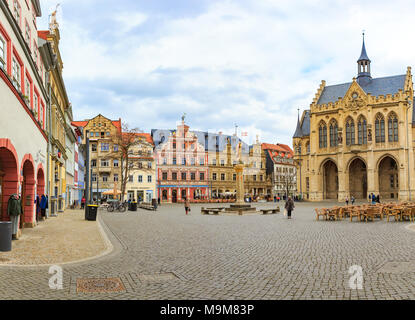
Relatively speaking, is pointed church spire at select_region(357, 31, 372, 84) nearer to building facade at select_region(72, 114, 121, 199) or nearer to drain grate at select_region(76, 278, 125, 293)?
building facade at select_region(72, 114, 121, 199)

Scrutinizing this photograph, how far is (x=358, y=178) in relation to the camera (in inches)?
2694

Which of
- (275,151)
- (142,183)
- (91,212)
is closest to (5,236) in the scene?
(91,212)

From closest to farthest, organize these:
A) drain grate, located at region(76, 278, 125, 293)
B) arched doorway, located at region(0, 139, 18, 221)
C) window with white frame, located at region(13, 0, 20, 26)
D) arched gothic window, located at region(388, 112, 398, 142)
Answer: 1. drain grate, located at region(76, 278, 125, 293)
2. arched doorway, located at region(0, 139, 18, 221)
3. window with white frame, located at region(13, 0, 20, 26)
4. arched gothic window, located at region(388, 112, 398, 142)

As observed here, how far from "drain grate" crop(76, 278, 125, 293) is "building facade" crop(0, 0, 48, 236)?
22.1 feet

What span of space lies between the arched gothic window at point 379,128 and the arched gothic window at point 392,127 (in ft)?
2.88

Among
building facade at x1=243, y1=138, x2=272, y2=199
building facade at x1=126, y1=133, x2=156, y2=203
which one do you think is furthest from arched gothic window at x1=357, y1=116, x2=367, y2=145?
building facade at x1=126, y1=133, x2=156, y2=203

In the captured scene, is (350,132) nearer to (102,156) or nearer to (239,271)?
(102,156)

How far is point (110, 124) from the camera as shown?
69.1 metres

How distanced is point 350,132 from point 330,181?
1017 cm

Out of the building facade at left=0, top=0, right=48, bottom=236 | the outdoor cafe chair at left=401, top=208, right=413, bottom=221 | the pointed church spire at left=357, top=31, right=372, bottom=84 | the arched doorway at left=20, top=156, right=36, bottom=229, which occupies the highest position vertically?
the pointed church spire at left=357, top=31, right=372, bottom=84

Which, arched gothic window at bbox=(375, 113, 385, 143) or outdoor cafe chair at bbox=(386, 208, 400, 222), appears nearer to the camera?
outdoor cafe chair at bbox=(386, 208, 400, 222)

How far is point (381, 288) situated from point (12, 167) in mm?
13000

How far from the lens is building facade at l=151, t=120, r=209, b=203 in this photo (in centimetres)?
7469
